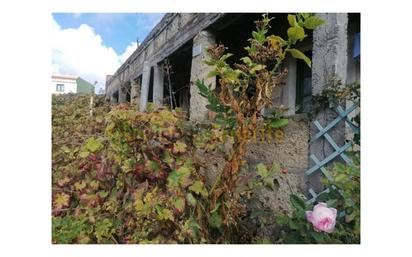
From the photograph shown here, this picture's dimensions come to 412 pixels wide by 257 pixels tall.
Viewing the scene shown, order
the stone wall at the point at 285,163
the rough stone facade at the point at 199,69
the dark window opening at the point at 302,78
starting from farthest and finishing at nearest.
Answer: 1. the dark window opening at the point at 302,78
2. the rough stone facade at the point at 199,69
3. the stone wall at the point at 285,163

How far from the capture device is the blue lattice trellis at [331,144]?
168 cm

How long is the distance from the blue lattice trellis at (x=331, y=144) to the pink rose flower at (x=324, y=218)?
0.68ft

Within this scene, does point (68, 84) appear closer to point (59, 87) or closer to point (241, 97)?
point (59, 87)

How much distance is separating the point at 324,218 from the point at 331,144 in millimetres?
402

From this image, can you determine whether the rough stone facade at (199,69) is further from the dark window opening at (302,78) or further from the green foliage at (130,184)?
the dark window opening at (302,78)

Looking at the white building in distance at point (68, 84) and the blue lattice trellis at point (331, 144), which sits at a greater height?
the white building in distance at point (68, 84)

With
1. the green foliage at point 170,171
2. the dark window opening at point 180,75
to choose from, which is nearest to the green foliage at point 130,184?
the green foliage at point 170,171

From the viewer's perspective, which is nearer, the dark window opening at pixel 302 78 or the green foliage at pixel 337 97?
the green foliage at pixel 337 97

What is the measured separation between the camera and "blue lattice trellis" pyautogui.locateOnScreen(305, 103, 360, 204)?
1.68 metres

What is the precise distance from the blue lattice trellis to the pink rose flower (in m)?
0.21

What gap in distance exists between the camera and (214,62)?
1.66 m
